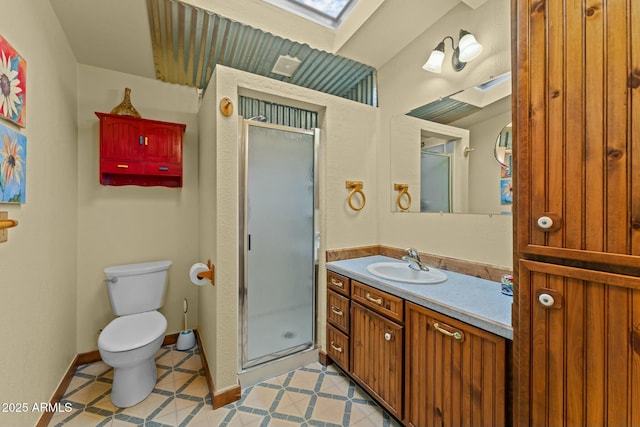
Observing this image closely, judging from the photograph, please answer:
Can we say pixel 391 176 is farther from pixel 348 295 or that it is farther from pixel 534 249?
pixel 534 249

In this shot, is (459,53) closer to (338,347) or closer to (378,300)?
(378,300)

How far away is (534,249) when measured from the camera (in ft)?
2.82

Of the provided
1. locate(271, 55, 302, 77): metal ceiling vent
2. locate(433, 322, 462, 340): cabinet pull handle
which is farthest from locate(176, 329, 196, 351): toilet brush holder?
locate(271, 55, 302, 77): metal ceiling vent

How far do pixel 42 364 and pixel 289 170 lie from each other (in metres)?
1.91

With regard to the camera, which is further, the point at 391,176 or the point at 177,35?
the point at 391,176

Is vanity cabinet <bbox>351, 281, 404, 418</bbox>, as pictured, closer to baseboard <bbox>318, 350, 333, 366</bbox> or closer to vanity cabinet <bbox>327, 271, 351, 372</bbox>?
vanity cabinet <bbox>327, 271, 351, 372</bbox>

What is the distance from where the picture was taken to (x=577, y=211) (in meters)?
Answer: 0.77

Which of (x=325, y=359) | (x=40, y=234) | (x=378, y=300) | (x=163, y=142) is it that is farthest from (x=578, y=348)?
(x=163, y=142)

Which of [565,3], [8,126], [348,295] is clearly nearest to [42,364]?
[8,126]

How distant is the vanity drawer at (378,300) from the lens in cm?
146

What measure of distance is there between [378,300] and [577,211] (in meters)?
1.07

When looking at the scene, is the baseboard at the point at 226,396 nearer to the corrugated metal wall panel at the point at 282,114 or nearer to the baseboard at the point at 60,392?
the baseboard at the point at 60,392

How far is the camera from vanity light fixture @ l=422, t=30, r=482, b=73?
1617mm

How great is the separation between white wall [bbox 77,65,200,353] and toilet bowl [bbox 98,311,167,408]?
59 centimetres
